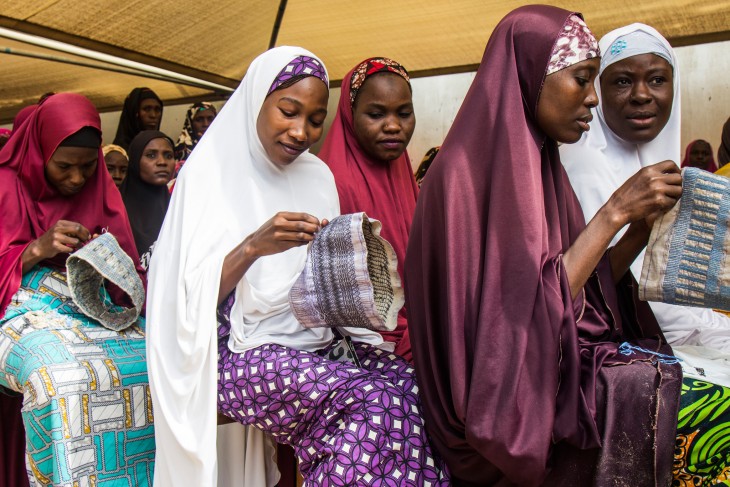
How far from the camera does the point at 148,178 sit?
5.61 m

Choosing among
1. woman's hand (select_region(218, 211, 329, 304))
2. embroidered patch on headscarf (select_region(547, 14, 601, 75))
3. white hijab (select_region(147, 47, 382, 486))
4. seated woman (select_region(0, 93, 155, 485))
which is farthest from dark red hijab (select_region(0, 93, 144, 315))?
embroidered patch on headscarf (select_region(547, 14, 601, 75))

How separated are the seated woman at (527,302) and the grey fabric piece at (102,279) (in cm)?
132

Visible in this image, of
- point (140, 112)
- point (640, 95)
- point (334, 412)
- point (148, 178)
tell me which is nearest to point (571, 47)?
point (640, 95)

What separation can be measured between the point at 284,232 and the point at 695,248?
4.05ft

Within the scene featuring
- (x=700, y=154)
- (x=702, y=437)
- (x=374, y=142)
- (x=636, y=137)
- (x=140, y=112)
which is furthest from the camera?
(x=140, y=112)

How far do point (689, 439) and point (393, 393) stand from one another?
2.80ft

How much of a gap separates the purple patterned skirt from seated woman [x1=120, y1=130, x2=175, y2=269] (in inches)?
123

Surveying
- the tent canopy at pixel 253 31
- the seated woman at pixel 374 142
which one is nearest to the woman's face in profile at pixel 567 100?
the seated woman at pixel 374 142

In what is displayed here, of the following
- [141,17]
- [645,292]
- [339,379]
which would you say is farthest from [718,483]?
[141,17]

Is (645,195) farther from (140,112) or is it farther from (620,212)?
(140,112)

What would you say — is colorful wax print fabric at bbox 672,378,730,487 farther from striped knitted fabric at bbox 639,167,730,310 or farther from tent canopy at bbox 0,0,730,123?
tent canopy at bbox 0,0,730,123

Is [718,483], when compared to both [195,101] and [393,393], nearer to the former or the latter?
[393,393]

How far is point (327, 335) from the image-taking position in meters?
2.81

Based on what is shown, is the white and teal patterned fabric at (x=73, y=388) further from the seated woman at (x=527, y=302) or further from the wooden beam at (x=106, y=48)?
the wooden beam at (x=106, y=48)
